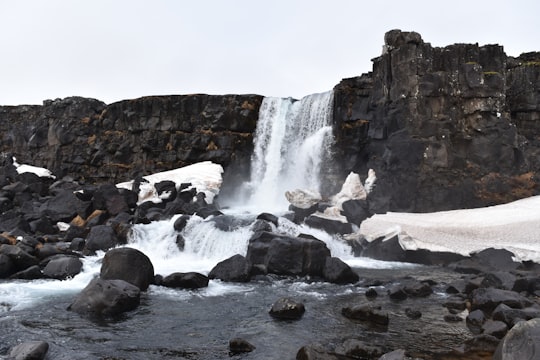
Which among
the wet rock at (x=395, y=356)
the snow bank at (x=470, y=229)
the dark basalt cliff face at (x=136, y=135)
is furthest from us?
the dark basalt cliff face at (x=136, y=135)

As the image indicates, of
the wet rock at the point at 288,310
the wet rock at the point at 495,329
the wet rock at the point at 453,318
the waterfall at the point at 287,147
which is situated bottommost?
the wet rock at the point at 288,310

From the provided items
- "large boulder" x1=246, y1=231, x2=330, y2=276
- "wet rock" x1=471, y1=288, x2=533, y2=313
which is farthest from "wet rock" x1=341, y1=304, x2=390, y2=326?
"large boulder" x1=246, y1=231, x2=330, y2=276

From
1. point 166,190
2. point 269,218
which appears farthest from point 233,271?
point 166,190

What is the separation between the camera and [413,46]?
1030 inches

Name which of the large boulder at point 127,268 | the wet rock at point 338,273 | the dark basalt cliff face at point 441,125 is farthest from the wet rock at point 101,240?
the dark basalt cliff face at point 441,125

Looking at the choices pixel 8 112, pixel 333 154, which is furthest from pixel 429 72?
pixel 8 112

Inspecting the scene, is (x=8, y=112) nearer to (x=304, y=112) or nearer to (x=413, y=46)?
(x=304, y=112)

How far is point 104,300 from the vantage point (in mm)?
12016

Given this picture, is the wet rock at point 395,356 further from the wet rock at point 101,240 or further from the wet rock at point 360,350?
the wet rock at point 101,240

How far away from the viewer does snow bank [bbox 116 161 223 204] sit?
101 feet

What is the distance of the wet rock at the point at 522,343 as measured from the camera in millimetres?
6977

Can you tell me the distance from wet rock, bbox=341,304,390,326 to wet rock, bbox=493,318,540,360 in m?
3.63

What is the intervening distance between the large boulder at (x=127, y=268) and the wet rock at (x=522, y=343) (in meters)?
10.5

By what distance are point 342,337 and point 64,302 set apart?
8.10 meters
